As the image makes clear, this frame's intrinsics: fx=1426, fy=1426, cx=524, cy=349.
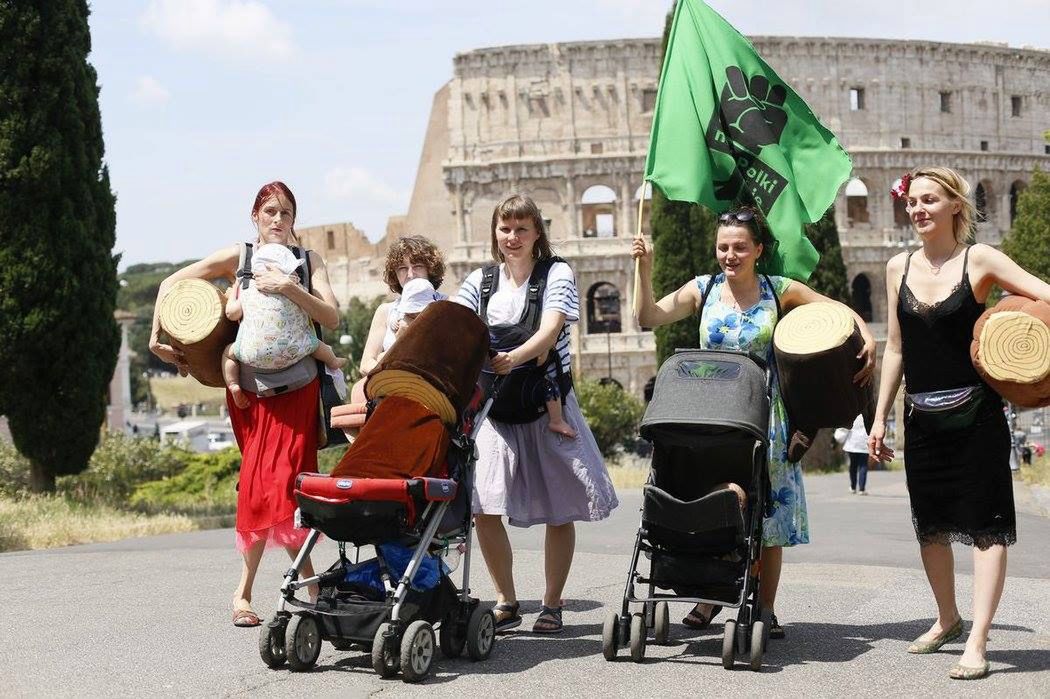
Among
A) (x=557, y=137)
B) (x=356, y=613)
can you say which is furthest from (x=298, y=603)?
(x=557, y=137)

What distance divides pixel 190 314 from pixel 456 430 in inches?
67.3

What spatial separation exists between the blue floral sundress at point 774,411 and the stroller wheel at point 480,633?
1217 millimetres

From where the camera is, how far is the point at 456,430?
18.7 ft

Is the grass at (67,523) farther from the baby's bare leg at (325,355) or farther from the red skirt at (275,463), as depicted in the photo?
the baby's bare leg at (325,355)

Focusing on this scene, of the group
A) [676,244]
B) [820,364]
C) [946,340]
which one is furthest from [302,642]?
[676,244]

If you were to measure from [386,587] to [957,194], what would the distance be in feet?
9.13

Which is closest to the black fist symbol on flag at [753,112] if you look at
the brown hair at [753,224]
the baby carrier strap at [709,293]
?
the brown hair at [753,224]

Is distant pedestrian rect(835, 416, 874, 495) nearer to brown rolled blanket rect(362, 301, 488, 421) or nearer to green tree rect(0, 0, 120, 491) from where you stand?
green tree rect(0, 0, 120, 491)

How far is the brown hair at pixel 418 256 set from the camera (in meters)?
6.75

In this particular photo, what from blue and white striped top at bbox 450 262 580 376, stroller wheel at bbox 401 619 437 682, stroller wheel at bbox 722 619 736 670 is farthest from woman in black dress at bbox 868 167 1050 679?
stroller wheel at bbox 401 619 437 682

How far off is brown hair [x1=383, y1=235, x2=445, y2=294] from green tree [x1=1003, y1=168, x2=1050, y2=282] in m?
40.3

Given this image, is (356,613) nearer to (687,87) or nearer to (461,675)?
(461,675)

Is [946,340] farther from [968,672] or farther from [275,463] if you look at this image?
[275,463]

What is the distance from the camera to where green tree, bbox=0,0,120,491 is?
52.0ft
